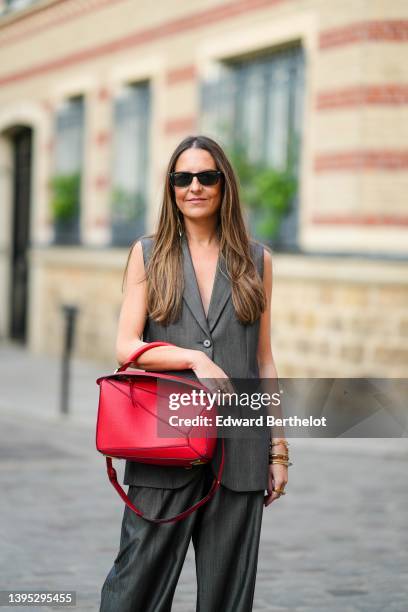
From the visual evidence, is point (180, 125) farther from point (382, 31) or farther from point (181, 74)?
point (382, 31)

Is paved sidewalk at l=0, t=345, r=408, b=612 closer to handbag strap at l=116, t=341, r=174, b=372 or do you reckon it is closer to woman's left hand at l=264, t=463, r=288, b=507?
woman's left hand at l=264, t=463, r=288, b=507

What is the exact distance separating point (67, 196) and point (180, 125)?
11.7 feet

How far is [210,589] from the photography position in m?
3.30

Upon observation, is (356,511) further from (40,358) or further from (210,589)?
(40,358)

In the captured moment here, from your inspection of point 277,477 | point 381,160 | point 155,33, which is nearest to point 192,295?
point 277,477

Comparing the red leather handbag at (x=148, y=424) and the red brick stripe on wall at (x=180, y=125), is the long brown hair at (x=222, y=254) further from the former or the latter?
the red brick stripe on wall at (x=180, y=125)

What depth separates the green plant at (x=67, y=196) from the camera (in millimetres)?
17219

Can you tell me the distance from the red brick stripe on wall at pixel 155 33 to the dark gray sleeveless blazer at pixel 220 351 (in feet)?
31.6

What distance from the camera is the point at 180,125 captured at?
47.1 feet

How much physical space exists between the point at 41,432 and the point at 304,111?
4.79m

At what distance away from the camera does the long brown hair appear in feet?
10.8

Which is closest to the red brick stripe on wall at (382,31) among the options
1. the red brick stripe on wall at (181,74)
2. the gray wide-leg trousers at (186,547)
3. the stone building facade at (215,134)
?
the stone building facade at (215,134)

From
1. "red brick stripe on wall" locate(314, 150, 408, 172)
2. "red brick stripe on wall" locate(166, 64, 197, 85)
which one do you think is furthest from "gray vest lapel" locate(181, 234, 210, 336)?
"red brick stripe on wall" locate(166, 64, 197, 85)

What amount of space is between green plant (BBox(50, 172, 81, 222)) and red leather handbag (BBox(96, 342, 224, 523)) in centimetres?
1430
